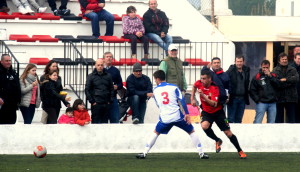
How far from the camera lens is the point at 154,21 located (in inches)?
880

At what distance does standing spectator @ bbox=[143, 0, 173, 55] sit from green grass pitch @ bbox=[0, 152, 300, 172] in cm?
564

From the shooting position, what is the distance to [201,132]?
1811 cm

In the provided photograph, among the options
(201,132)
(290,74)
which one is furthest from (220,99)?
(290,74)

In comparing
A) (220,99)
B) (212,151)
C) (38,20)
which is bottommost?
(212,151)

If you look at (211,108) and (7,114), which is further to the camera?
(7,114)

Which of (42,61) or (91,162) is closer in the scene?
(91,162)

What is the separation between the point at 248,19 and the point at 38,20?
6130 millimetres

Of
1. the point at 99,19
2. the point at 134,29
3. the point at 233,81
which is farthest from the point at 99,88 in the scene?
the point at 99,19

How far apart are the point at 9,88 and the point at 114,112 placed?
2291 millimetres

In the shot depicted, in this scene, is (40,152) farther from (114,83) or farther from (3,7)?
(3,7)

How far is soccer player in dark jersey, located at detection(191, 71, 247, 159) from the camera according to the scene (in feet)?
53.9

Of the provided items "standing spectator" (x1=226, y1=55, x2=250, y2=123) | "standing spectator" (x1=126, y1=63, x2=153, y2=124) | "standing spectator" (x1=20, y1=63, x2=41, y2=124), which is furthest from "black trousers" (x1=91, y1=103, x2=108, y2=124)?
"standing spectator" (x1=226, y1=55, x2=250, y2=123)

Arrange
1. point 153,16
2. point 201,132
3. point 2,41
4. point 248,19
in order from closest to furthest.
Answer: point 201,132 < point 2,41 < point 153,16 < point 248,19

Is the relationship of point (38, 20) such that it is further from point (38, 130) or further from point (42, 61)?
point (38, 130)
